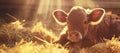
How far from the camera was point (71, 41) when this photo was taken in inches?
311

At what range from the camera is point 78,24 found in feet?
25.8

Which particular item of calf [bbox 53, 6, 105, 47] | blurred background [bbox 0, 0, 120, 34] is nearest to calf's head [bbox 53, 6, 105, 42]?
calf [bbox 53, 6, 105, 47]

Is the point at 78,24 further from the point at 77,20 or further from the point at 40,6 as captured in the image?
the point at 40,6

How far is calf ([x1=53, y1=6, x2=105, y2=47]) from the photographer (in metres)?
7.65

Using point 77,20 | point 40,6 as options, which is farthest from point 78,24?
point 40,6

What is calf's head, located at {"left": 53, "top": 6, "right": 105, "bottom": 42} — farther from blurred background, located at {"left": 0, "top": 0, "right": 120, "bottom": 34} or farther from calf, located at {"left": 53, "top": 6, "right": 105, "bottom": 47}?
blurred background, located at {"left": 0, "top": 0, "right": 120, "bottom": 34}

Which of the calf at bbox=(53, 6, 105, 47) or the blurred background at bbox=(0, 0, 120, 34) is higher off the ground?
the calf at bbox=(53, 6, 105, 47)

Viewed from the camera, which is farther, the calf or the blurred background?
the blurred background

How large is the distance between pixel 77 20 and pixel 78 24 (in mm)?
106

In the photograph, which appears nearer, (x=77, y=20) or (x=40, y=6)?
(x=77, y=20)

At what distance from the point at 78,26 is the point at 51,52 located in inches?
56.6

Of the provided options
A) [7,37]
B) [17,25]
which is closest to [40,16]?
[17,25]

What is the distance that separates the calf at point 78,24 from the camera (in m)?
7.65

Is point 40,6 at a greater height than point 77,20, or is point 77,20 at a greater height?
point 77,20
